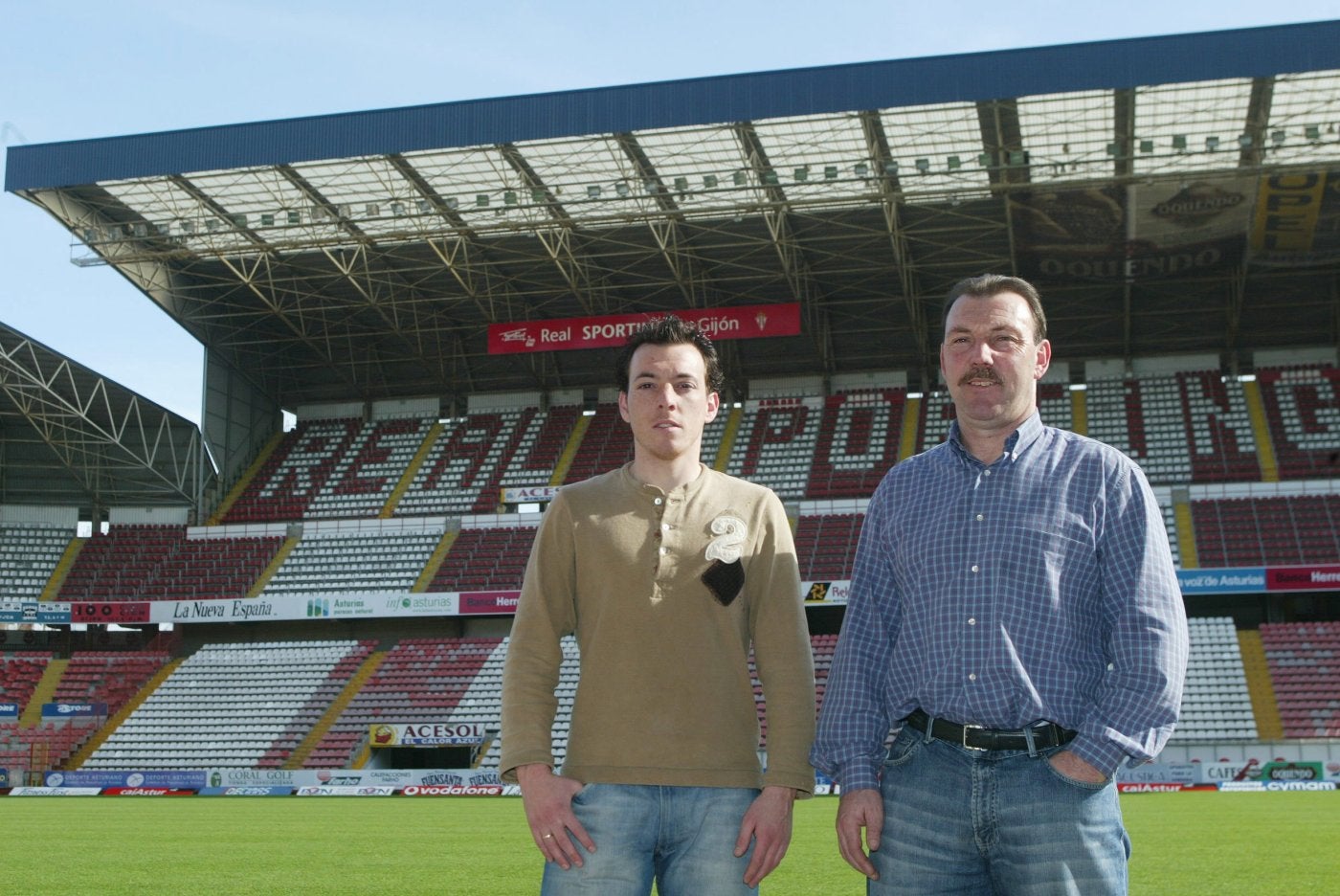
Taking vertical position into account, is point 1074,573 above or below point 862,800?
above

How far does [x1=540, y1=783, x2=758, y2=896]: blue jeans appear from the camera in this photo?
3.62m

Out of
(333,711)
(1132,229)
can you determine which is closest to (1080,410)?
(1132,229)

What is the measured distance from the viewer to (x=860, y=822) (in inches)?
143

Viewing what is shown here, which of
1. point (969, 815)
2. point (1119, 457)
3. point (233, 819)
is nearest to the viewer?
point (969, 815)

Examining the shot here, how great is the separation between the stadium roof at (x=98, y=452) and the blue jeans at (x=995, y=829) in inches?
1581

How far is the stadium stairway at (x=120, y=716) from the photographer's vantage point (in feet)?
115

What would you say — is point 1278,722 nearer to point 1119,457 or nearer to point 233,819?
point 233,819

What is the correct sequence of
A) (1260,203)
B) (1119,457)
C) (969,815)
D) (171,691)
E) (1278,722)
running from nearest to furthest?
(969,815), (1119,457), (1278,722), (1260,203), (171,691)

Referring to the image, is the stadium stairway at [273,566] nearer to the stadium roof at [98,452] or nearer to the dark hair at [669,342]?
the stadium roof at [98,452]

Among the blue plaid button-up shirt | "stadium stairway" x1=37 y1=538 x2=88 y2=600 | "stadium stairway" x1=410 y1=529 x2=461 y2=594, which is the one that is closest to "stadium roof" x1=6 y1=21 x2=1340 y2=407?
"stadium stairway" x1=410 y1=529 x2=461 y2=594

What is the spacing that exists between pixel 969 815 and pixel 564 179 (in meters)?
29.9

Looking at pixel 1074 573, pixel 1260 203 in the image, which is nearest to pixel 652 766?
pixel 1074 573

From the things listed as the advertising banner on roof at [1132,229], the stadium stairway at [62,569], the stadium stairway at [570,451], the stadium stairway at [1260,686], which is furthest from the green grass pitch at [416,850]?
the stadium stairway at [570,451]

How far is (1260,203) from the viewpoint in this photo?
3203 cm
